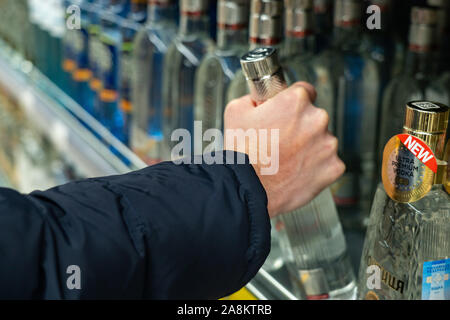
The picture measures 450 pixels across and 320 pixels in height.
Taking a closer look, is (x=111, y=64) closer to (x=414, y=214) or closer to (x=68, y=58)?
(x=68, y=58)

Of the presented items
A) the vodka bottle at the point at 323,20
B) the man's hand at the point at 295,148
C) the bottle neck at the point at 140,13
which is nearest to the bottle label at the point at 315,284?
the man's hand at the point at 295,148

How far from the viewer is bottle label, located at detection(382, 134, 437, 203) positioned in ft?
→ 2.26

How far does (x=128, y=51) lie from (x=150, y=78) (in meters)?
0.13

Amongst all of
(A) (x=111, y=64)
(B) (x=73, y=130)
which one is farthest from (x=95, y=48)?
(B) (x=73, y=130)

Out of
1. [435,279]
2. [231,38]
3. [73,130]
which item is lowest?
[73,130]

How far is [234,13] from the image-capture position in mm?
1087

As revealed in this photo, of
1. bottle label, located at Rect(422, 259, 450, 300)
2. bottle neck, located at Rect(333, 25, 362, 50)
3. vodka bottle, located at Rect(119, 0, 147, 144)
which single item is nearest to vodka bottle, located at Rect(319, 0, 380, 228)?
bottle neck, located at Rect(333, 25, 362, 50)

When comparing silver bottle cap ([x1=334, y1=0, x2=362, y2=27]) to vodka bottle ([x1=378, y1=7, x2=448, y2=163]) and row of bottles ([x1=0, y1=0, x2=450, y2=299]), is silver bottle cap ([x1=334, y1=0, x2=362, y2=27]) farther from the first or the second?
vodka bottle ([x1=378, y1=7, x2=448, y2=163])

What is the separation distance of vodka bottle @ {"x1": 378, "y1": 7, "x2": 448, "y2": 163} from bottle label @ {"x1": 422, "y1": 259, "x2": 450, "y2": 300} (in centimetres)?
29

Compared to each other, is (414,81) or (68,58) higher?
(414,81)

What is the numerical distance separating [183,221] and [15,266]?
195mm
